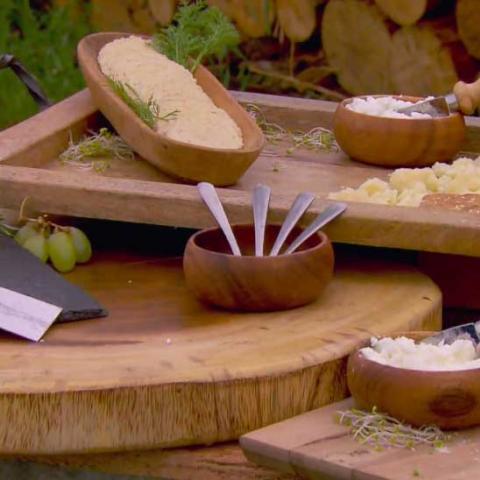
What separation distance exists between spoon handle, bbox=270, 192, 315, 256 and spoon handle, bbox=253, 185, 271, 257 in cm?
2

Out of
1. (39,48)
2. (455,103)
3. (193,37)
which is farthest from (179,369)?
(39,48)

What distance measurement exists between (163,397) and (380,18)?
210 cm

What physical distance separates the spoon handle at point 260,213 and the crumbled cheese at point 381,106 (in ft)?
1.64

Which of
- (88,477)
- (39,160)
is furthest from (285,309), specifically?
(39,160)

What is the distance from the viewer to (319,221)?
6.32 ft

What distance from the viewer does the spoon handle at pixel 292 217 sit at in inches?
74.8

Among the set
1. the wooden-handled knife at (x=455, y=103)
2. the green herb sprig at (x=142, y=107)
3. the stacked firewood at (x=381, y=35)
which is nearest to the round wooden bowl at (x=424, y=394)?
the green herb sprig at (x=142, y=107)

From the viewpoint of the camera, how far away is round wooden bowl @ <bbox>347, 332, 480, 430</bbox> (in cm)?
157

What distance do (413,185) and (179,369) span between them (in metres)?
0.64

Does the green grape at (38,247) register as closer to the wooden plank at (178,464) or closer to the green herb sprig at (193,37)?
the wooden plank at (178,464)

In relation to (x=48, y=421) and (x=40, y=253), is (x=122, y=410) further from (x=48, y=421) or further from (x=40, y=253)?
(x=40, y=253)

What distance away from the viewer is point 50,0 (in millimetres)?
4523

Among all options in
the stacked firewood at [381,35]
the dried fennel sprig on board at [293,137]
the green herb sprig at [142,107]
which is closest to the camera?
the green herb sprig at [142,107]

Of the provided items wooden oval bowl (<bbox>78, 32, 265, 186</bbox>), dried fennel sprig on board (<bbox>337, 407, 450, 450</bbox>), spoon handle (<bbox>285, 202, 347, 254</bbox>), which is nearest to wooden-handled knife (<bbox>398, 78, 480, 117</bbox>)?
wooden oval bowl (<bbox>78, 32, 265, 186</bbox>)
